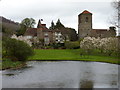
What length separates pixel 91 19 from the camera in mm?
99750

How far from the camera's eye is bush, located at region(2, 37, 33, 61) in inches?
1342

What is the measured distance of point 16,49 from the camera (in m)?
34.6

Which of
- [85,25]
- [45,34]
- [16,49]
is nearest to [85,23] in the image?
[85,25]

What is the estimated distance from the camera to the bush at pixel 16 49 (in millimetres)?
34094

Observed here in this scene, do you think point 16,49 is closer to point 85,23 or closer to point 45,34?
point 45,34

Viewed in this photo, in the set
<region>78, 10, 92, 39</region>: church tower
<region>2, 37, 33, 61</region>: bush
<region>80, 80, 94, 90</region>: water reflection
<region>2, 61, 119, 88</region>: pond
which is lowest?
<region>2, 61, 119, 88</region>: pond

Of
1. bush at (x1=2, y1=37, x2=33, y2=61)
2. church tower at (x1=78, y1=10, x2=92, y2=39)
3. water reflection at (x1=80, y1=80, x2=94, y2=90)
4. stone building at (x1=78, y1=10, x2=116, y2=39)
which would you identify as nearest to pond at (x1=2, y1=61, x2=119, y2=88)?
water reflection at (x1=80, y1=80, x2=94, y2=90)

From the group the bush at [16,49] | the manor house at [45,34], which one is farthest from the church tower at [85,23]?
the bush at [16,49]

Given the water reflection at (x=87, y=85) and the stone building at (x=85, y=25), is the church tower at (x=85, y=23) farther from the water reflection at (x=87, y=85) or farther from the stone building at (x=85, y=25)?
the water reflection at (x=87, y=85)

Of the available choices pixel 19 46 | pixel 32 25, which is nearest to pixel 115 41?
pixel 19 46

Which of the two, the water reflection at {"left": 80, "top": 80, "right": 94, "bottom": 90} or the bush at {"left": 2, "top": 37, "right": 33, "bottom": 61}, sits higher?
the bush at {"left": 2, "top": 37, "right": 33, "bottom": 61}

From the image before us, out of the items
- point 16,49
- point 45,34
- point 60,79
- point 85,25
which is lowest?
point 60,79

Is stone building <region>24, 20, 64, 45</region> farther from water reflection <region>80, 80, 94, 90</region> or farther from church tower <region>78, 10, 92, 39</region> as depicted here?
water reflection <region>80, 80, 94, 90</region>

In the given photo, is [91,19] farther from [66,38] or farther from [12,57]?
[12,57]
